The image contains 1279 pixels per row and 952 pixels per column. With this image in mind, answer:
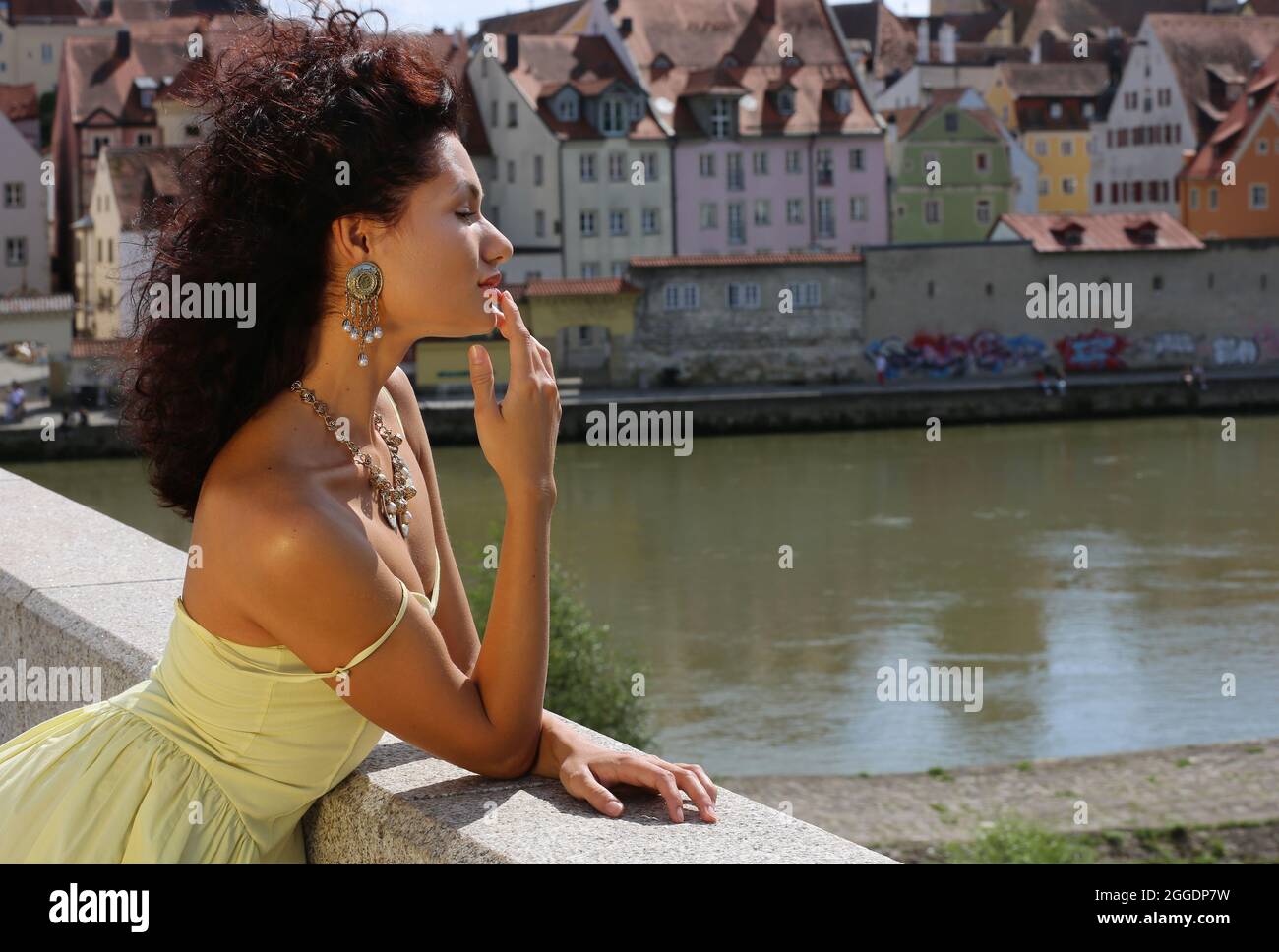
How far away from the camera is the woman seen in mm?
2021

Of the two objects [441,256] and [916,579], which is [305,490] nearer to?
[441,256]

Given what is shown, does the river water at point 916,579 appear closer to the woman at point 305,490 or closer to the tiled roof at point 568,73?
the woman at point 305,490

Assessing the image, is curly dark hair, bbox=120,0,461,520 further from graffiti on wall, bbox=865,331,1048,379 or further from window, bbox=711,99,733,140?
window, bbox=711,99,733,140

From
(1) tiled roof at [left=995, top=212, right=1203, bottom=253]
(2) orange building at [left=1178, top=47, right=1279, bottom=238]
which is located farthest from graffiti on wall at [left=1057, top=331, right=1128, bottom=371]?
(2) orange building at [left=1178, top=47, right=1279, bottom=238]

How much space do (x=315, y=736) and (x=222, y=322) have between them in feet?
1.60

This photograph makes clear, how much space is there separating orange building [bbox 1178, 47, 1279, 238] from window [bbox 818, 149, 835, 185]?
32.3 feet

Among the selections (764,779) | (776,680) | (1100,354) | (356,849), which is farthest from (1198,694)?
(1100,354)

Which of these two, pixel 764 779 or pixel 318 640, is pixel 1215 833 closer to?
pixel 764 779

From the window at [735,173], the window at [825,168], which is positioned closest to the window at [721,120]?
the window at [735,173]

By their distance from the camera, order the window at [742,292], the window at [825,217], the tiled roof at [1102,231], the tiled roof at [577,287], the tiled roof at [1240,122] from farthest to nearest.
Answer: the tiled roof at [1240,122]
the window at [825,217]
the tiled roof at [1102,231]
the window at [742,292]
the tiled roof at [577,287]

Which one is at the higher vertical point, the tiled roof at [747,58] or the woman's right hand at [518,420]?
the tiled roof at [747,58]

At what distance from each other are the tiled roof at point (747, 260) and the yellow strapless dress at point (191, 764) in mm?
37502

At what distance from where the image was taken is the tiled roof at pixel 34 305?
3399cm

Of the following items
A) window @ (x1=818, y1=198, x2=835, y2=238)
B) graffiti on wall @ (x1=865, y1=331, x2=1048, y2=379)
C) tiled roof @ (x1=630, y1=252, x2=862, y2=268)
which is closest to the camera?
tiled roof @ (x1=630, y1=252, x2=862, y2=268)
